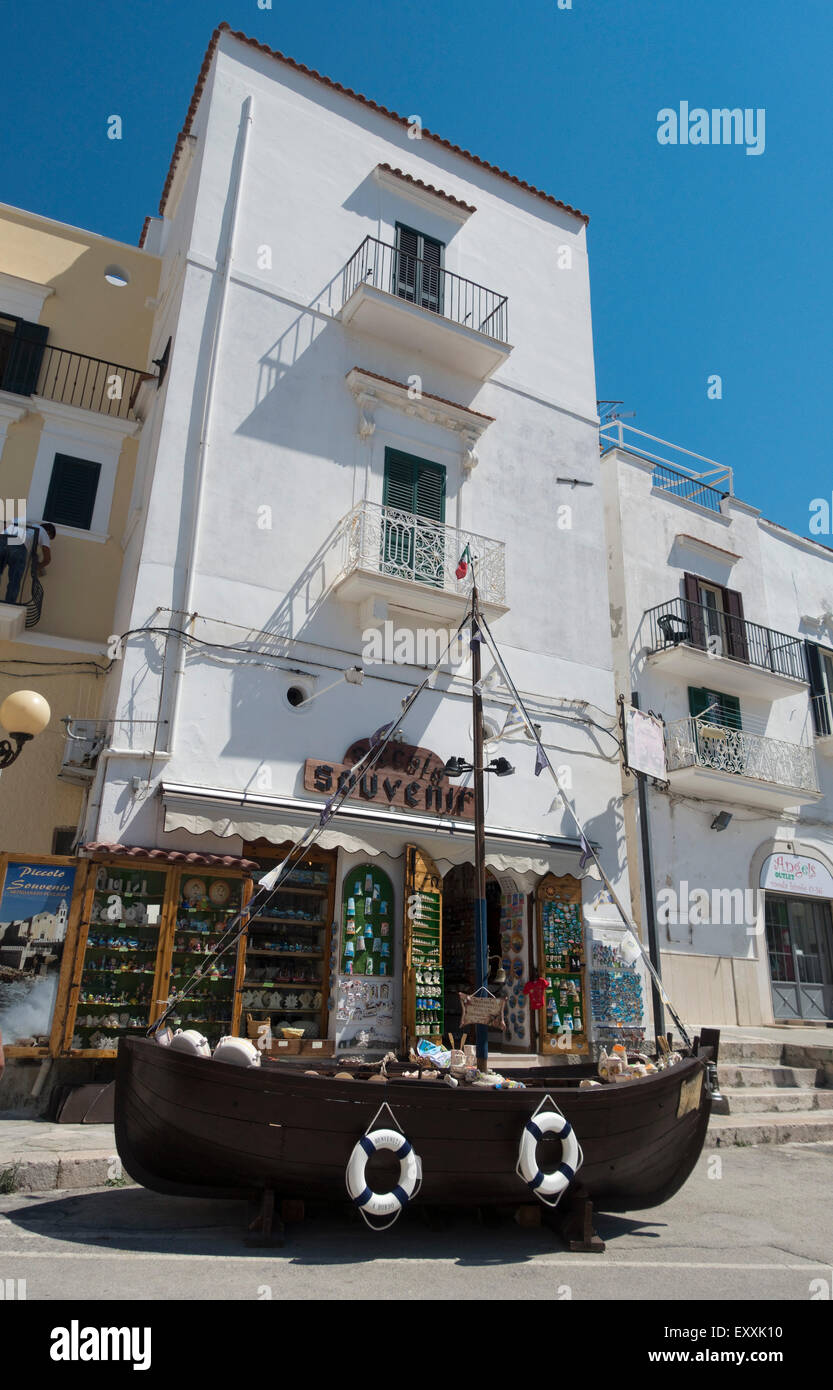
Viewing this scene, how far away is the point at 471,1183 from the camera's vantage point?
238 inches

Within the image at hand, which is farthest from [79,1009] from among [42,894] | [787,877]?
[787,877]

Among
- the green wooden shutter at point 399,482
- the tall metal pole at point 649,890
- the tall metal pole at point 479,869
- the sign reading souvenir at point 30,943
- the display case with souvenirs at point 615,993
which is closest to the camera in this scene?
the tall metal pole at point 479,869

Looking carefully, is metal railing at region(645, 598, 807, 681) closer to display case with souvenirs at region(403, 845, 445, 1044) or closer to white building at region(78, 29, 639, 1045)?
white building at region(78, 29, 639, 1045)

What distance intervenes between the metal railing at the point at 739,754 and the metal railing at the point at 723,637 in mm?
1508

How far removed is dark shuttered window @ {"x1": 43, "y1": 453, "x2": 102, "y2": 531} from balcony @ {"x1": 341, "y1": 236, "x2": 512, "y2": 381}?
15.4 ft

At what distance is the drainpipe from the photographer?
443 inches

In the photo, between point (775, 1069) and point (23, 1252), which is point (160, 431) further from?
point (775, 1069)

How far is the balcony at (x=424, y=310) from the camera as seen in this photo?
46.3 feet

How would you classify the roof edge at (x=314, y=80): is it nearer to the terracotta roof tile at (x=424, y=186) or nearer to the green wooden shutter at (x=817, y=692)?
the terracotta roof tile at (x=424, y=186)

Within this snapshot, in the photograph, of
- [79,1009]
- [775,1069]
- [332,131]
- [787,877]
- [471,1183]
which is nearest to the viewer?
[471,1183]

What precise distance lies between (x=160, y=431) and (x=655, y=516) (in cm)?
1085

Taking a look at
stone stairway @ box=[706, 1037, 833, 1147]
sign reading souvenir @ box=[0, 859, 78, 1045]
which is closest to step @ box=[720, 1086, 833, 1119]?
stone stairway @ box=[706, 1037, 833, 1147]

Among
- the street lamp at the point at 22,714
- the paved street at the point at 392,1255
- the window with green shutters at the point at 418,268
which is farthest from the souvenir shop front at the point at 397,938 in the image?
the window with green shutters at the point at 418,268
